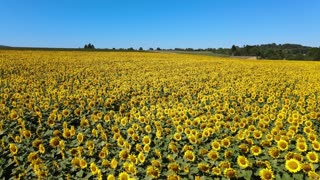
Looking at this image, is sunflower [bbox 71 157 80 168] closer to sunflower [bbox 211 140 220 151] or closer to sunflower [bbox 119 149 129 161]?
sunflower [bbox 119 149 129 161]

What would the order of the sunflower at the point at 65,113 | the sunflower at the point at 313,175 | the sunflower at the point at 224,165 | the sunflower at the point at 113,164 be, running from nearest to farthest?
the sunflower at the point at 313,175 < the sunflower at the point at 224,165 < the sunflower at the point at 113,164 < the sunflower at the point at 65,113

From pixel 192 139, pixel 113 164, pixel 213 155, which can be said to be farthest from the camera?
pixel 192 139

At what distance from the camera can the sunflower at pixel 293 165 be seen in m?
4.60

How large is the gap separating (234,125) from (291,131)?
1224 mm

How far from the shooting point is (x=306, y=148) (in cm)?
521

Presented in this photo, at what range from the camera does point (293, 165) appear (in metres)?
4.67

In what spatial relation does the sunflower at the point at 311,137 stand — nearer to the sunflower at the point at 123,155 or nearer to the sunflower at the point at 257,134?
the sunflower at the point at 257,134

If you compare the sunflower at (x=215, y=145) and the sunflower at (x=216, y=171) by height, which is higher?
the sunflower at (x=215, y=145)

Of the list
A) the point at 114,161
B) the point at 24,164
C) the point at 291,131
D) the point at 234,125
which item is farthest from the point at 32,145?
the point at 291,131

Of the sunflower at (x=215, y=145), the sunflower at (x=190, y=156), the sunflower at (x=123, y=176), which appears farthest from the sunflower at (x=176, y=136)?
the sunflower at (x=123, y=176)

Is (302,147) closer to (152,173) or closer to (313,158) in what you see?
(313,158)

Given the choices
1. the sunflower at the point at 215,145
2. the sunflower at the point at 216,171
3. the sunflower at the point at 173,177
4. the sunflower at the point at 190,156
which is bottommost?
the sunflower at the point at 173,177

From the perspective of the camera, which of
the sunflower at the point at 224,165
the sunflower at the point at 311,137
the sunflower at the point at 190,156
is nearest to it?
the sunflower at the point at 224,165

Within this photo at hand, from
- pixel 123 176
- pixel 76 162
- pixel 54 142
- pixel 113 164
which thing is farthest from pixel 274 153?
pixel 54 142
